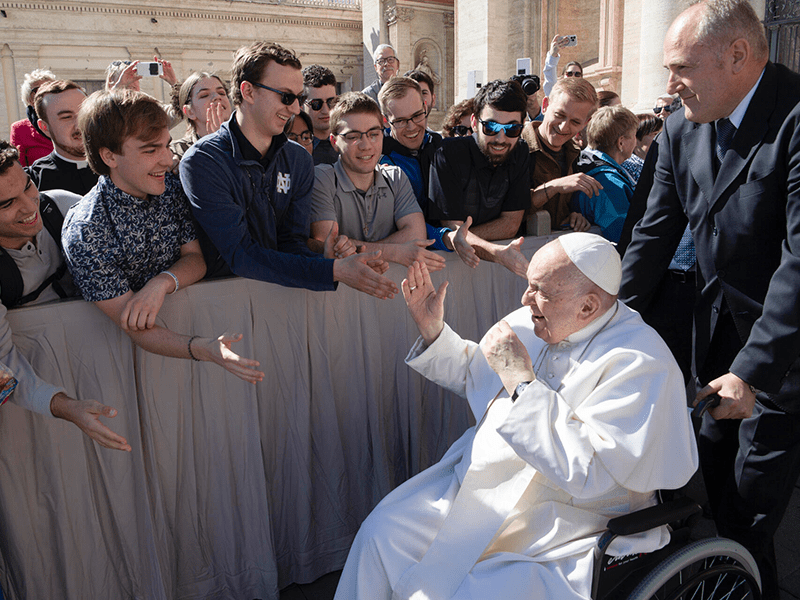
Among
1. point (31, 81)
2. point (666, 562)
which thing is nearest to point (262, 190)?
point (666, 562)

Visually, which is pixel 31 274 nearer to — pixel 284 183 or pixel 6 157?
pixel 6 157

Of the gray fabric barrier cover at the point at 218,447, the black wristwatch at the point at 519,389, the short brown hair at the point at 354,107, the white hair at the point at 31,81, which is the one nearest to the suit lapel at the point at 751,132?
the black wristwatch at the point at 519,389

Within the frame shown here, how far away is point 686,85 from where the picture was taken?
2.19 meters

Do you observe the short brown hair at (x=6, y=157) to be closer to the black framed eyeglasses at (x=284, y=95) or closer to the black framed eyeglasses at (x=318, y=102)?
the black framed eyeglasses at (x=284, y=95)

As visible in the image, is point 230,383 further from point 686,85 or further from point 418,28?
point 418,28

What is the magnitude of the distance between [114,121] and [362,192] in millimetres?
1328

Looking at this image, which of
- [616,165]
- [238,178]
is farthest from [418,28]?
[238,178]

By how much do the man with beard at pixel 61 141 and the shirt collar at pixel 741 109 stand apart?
3.48 metres

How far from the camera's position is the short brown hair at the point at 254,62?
107 inches

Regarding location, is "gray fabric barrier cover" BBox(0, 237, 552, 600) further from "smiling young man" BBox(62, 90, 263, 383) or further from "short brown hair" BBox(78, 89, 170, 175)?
"short brown hair" BBox(78, 89, 170, 175)

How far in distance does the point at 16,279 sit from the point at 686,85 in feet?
8.30

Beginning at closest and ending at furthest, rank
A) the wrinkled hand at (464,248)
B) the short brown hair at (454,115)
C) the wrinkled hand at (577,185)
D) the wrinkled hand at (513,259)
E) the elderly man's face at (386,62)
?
the wrinkled hand at (513,259) < the wrinkled hand at (464,248) < the wrinkled hand at (577,185) < the short brown hair at (454,115) < the elderly man's face at (386,62)

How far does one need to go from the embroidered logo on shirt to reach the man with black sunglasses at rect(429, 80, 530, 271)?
3.22ft

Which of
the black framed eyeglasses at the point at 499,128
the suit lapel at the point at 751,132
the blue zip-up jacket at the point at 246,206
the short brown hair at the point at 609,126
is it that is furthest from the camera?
the short brown hair at the point at 609,126
